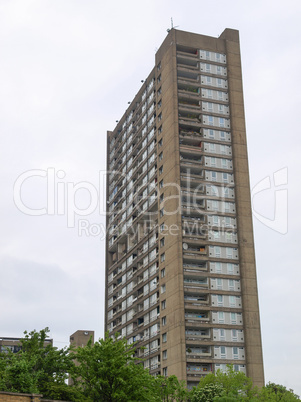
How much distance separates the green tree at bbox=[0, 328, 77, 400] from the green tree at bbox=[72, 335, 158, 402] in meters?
2.34

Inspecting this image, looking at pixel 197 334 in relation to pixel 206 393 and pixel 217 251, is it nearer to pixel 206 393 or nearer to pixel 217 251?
pixel 217 251

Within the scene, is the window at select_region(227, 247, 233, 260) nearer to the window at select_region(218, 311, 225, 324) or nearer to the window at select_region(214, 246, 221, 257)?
the window at select_region(214, 246, 221, 257)

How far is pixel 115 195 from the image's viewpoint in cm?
11881

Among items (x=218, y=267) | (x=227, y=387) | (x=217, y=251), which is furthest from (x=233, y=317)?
(x=227, y=387)

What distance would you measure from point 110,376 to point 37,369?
899cm

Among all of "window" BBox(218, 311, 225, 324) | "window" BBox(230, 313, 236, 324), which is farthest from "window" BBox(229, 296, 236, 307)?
"window" BBox(218, 311, 225, 324)

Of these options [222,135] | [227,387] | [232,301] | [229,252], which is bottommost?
[227,387]

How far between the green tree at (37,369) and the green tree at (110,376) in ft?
7.66

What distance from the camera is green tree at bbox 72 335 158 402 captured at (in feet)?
141

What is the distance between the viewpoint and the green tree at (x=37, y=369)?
4034cm

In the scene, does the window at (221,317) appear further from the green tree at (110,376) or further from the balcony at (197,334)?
the green tree at (110,376)

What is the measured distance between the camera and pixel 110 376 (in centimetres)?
4328

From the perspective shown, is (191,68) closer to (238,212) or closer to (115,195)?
(238,212)

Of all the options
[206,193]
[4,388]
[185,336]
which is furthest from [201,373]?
[4,388]
